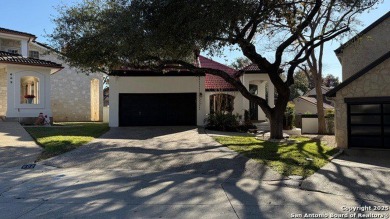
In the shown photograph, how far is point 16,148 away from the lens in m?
12.3

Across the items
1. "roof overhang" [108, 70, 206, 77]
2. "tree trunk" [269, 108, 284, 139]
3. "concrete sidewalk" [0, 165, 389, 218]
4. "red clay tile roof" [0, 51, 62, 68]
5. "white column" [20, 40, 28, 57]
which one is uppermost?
"white column" [20, 40, 28, 57]

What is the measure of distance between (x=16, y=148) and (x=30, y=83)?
16456 mm

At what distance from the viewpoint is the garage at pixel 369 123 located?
44.7 ft

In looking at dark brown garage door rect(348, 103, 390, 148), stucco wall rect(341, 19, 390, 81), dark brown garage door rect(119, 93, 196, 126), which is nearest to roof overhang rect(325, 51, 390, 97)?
dark brown garage door rect(348, 103, 390, 148)

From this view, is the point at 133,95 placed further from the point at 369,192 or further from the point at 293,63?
the point at 369,192

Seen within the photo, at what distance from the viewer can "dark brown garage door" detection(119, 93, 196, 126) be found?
22031mm

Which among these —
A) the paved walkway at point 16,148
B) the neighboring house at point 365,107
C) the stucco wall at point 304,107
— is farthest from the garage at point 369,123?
the stucco wall at point 304,107

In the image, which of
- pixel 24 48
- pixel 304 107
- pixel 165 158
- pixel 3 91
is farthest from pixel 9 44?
pixel 304 107

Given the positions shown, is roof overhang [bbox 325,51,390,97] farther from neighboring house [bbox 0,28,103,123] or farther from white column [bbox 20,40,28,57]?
white column [bbox 20,40,28,57]

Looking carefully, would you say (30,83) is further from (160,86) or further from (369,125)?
(369,125)

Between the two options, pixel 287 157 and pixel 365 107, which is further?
pixel 365 107

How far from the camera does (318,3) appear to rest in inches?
515

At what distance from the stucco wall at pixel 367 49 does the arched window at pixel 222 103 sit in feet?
27.3

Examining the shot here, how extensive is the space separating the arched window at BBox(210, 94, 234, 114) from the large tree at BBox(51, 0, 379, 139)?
304 inches
